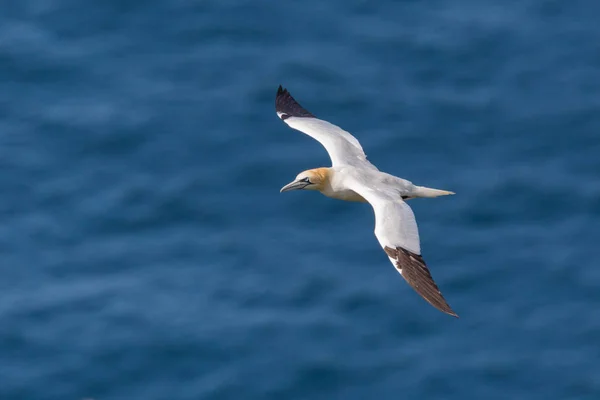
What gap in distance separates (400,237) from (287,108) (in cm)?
640

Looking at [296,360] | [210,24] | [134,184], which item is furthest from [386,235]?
[210,24]

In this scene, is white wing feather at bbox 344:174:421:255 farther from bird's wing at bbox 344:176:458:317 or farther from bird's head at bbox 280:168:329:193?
bird's head at bbox 280:168:329:193

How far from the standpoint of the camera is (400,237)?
85.6 feet

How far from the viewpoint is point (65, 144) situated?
133 ft

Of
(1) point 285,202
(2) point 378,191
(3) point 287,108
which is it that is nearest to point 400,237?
(2) point 378,191

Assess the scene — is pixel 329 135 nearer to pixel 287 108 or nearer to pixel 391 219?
pixel 287 108

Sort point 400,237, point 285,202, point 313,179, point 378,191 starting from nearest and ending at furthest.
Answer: point 400,237 → point 378,191 → point 313,179 → point 285,202

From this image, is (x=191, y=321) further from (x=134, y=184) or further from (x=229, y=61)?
(x=229, y=61)

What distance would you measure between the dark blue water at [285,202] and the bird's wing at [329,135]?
7.10m

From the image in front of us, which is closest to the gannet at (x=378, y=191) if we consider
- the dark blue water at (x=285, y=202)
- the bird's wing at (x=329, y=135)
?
the bird's wing at (x=329, y=135)

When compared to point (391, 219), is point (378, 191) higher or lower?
higher

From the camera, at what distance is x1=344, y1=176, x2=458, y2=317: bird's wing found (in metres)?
25.3

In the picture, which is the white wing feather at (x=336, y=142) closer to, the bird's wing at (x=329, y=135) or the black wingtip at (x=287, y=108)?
the bird's wing at (x=329, y=135)

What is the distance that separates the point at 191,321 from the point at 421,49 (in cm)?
921
